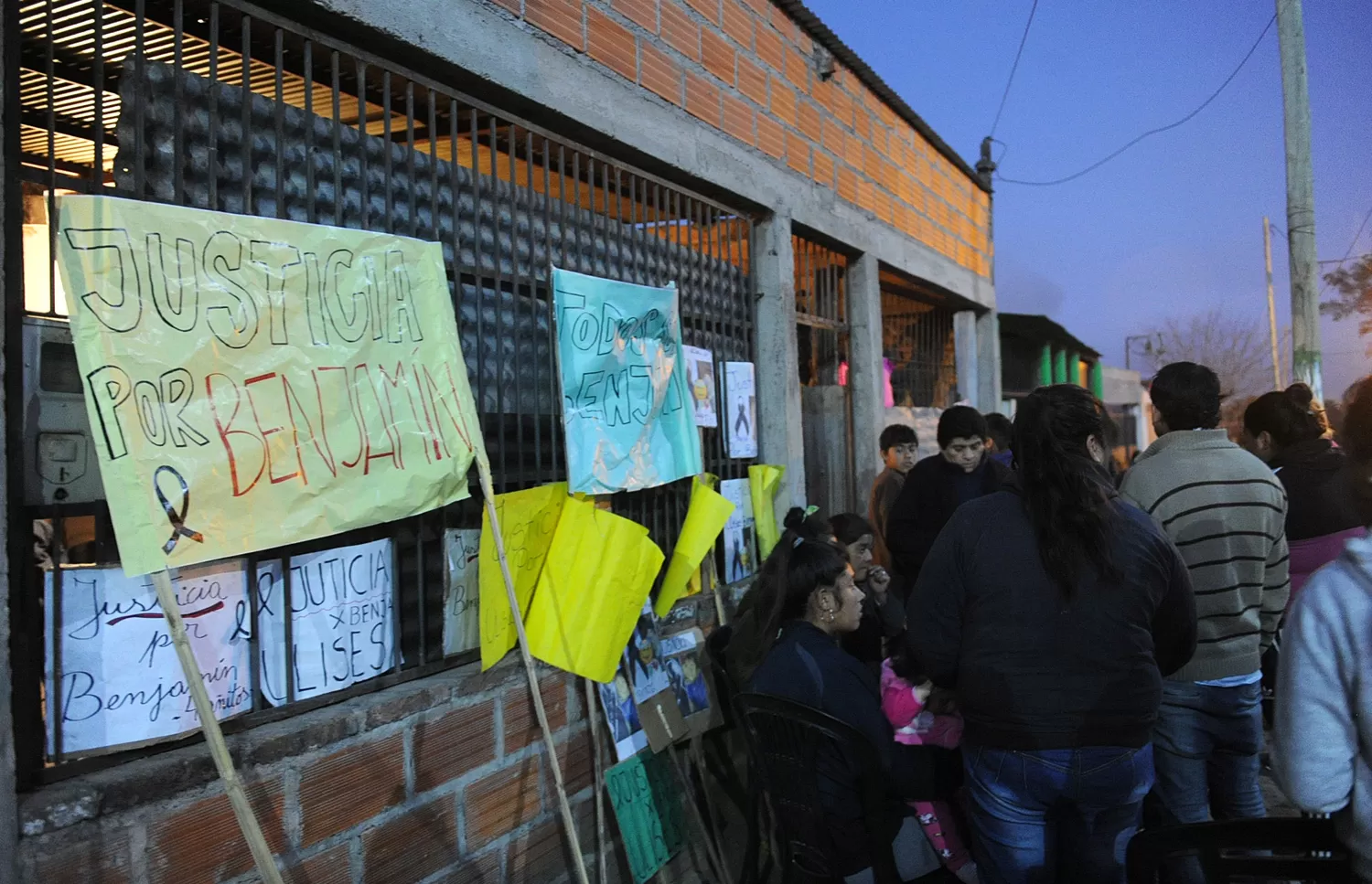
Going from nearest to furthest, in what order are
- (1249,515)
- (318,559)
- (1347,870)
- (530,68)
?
1. (1347,870)
2. (318,559)
3. (1249,515)
4. (530,68)

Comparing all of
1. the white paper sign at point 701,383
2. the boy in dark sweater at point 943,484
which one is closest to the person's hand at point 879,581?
the boy in dark sweater at point 943,484

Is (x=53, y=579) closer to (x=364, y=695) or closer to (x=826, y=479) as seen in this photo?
(x=364, y=695)

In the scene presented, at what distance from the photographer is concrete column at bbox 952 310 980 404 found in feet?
34.0

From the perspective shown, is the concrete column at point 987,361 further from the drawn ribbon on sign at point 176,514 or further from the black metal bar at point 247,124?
the drawn ribbon on sign at point 176,514

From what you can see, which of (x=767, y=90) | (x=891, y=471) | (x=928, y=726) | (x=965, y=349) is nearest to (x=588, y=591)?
(x=928, y=726)

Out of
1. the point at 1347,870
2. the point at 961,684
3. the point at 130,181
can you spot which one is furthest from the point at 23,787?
the point at 1347,870

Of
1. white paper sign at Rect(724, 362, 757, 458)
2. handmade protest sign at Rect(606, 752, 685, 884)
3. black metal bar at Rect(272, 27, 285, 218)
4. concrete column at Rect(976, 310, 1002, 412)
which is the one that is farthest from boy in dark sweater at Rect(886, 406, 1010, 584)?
concrete column at Rect(976, 310, 1002, 412)

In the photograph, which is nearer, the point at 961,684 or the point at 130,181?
the point at 130,181

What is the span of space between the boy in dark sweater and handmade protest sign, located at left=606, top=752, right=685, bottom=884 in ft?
6.40

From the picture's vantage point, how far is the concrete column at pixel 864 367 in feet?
23.1

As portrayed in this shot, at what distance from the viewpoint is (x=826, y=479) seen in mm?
6797

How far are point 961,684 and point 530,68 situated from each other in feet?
8.81

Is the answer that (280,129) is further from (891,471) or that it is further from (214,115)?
(891,471)

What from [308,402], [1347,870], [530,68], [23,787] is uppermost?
[530,68]
